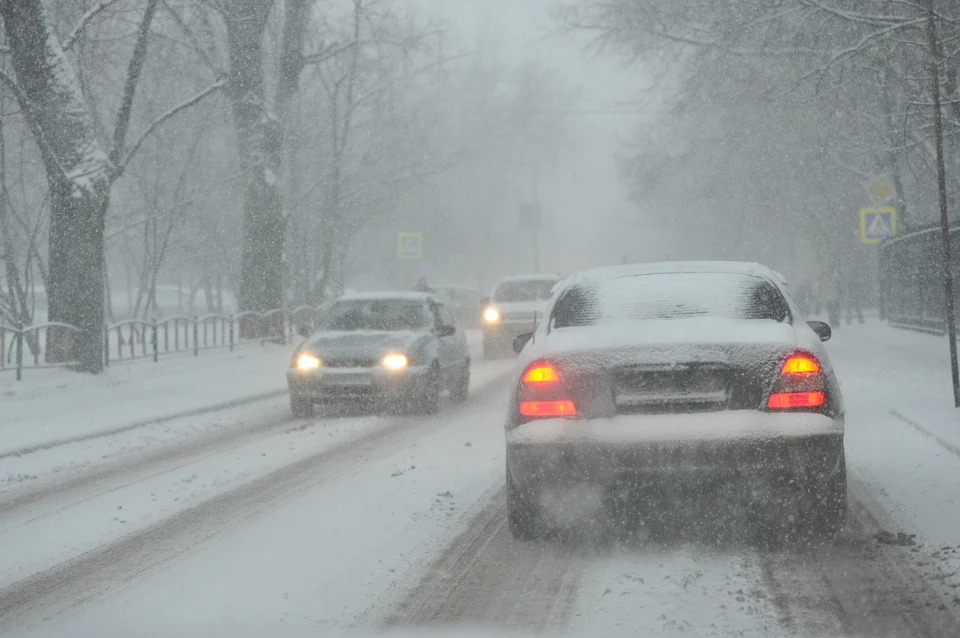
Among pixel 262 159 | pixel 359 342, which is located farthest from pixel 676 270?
pixel 262 159

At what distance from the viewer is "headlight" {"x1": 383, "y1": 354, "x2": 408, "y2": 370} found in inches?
530

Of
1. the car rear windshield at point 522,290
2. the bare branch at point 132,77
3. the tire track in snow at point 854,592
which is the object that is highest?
the bare branch at point 132,77

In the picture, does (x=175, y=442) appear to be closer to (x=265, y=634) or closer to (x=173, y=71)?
(x=265, y=634)

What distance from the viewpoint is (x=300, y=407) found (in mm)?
13602

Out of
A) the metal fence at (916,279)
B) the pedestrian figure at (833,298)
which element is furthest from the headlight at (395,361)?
the pedestrian figure at (833,298)

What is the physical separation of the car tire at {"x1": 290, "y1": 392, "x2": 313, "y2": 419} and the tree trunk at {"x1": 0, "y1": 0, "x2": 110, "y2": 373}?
5040 mm

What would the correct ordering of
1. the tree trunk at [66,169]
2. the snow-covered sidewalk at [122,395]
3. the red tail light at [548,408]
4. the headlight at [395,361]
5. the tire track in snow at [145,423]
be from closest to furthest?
the red tail light at [548,408], the tire track in snow at [145,423], the snow-covered sidewalk at [122,395], the headlight at [395,361], the tree trunk at [66,169]

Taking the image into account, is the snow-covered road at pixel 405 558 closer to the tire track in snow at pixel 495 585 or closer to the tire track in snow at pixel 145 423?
the tire track in snow at pixel 495 585

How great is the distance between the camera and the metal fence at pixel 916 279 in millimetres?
22141

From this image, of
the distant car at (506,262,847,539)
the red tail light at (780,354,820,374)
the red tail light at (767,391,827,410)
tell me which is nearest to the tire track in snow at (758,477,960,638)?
the distant car at (506,262,847,539)

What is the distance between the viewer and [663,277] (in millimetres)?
7012

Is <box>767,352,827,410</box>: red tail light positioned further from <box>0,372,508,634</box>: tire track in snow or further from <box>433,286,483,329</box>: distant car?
<box>433,286,483,329</box>: distant car

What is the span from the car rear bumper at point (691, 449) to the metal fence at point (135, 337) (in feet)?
29.5

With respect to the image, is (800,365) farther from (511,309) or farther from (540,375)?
(511,309)
